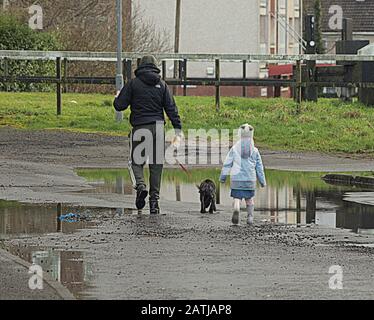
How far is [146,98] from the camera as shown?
1619 cm

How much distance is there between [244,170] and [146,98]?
175 centimetres

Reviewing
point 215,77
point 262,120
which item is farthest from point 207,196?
point 215,77

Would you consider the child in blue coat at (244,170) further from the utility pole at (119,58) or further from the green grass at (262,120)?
the utility pole at (119,58)

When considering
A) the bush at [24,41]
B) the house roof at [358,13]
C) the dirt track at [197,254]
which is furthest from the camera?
the house roof at [358,13]

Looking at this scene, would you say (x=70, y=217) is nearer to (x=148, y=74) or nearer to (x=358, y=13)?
(x=148, y=74)

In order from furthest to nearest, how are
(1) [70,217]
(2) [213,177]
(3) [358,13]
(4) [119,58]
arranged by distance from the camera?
(3) [358,13] → (4) [119,58] → (2) [213,177] → (1) [70,217]

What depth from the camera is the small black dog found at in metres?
15.7

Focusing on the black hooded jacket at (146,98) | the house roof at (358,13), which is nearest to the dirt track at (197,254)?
the black hooded jacket at (146,98)

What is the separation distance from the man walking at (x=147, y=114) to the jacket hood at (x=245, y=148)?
1.18 meters

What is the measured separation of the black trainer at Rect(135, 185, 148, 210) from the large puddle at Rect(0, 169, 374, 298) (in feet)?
0.69

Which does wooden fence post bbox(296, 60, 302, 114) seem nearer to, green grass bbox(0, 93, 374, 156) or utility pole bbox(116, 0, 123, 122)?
green grass bbox(0, 93, 374, 156)

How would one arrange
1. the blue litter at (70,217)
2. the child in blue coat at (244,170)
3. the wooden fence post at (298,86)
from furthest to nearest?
the wooden fence post at (298,86), the child in blue coat at (244,170), the blue litter at (70,217)

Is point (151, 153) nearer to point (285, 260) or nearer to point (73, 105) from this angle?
point (285, 260)

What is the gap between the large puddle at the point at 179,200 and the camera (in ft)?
38.3
